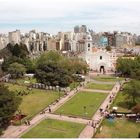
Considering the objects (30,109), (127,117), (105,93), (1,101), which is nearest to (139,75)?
(105,93)

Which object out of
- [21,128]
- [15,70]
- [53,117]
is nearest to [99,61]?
[15,70]

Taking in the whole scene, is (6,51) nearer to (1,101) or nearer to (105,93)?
(105,93)

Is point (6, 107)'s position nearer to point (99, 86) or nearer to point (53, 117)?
point (53, 117)

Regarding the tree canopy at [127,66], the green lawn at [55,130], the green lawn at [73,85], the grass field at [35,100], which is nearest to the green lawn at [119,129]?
the green lawn at [55,130]

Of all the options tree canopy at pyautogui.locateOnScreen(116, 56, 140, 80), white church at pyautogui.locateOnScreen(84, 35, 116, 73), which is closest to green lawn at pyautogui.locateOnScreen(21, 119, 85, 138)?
tree canopy at pyautogui.locateOnScreen(116, 56, 140, 80)

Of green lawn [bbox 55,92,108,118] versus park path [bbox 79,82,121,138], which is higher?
green lawn [bbox 55,92,108,118]

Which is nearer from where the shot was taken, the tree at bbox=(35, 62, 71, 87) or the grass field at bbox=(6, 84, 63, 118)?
the grass field at bbox=(6, 84, 63, 118)

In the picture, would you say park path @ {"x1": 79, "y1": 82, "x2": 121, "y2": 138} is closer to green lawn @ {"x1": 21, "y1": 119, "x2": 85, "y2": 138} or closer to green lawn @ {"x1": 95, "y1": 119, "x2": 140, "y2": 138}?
green lawn @ {"x1": 21, "y1": 119, "x2": 85, "y2": 138}
